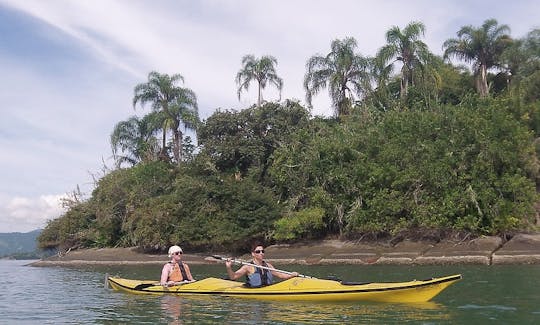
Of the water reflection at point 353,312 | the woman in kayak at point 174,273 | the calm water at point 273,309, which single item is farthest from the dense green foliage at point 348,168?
the water reflection at point 353,312

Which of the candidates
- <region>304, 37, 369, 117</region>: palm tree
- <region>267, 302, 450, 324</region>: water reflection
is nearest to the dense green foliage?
<region>304, 37, 369, 117</region>: palm tree

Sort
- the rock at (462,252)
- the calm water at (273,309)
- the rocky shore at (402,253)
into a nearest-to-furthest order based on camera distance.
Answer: the calm water at (273,309) → the rocky shore at (402,253) → the rock at (462,252)

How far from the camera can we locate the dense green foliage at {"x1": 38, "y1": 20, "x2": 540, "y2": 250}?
29125 millimetres

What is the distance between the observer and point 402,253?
28250 millimetres

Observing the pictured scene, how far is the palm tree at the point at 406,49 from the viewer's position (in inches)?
1567

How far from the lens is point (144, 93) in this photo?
161 feet

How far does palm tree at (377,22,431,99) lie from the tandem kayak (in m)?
28.5

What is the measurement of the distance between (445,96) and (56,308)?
36.7 meters

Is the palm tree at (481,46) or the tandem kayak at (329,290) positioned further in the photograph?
the palm tree at (481,46)

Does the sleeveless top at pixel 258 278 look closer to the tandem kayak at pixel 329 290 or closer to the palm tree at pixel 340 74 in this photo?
the tandem kayak at pixel 329 290

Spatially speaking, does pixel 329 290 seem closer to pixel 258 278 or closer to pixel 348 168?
pixel 258 278

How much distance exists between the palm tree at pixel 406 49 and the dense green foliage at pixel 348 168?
0.09 meters

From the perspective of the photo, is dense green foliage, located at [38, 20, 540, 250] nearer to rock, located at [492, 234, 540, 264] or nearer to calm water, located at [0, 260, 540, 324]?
rock, located at [492, 234, 540, 264]

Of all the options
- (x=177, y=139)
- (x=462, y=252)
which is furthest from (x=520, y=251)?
(x=177, y=139)
